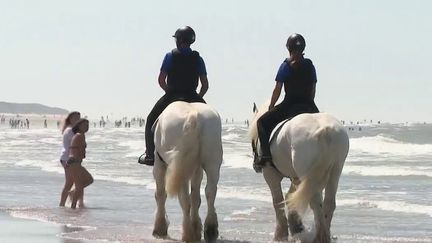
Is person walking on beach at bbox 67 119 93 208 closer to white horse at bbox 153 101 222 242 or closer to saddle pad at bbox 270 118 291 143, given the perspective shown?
white horse at bbox 153 101 222 242

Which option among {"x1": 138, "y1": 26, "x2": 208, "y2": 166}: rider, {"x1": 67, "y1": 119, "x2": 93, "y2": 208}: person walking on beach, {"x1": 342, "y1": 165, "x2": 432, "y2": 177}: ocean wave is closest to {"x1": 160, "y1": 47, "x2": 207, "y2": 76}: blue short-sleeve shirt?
{"x1": 138, "y1": 26, "x2": 208, "y2": 166}: rider

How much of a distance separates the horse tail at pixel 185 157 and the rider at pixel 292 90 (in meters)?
1.00

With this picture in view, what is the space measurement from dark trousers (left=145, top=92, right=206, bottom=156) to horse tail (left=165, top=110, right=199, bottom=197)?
0.94 meters

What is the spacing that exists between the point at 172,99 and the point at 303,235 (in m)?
2.22

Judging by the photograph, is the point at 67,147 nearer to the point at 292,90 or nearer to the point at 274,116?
the point at 274,116

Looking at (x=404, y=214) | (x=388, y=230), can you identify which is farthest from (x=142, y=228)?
(x=404, y=214)

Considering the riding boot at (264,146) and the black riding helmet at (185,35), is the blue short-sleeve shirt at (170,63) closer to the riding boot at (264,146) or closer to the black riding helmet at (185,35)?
the black riding helmet at (185,35)

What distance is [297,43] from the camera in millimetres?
10383

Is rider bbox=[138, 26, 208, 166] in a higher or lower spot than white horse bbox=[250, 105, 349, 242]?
higher

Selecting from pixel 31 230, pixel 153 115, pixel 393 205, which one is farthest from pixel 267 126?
pixel 393 205

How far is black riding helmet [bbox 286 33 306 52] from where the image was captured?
34.1 ft

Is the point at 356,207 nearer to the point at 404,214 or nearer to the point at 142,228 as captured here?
the point at 404,214

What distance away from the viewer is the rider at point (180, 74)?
35.1 ft

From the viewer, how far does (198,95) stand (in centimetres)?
1076
